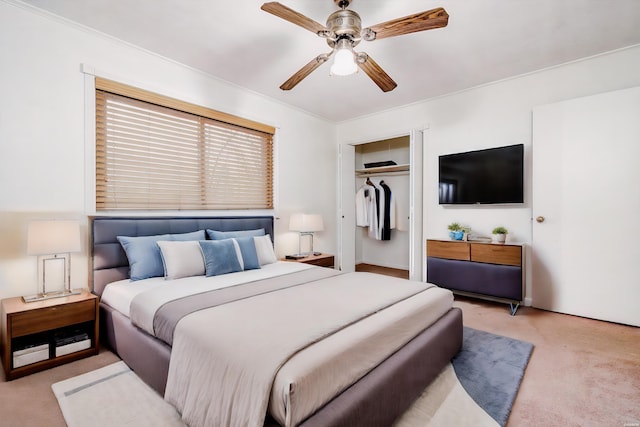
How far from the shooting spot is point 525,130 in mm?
3436

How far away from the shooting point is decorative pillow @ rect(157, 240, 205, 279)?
97.2 inches

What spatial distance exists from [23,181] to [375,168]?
4.52 meters

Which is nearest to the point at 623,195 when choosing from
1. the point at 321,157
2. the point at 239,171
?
the point at 321,157

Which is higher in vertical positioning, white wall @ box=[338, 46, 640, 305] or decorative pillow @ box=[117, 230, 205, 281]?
white wall @ box=[338, 46, 640, 305]

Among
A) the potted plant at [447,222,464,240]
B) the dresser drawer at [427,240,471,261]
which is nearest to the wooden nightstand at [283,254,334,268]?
the dresser drawer at [427,240,471,261]

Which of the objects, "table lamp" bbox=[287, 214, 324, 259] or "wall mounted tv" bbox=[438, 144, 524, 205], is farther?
"table lamp" bbox=[287, 214, 324, 259]

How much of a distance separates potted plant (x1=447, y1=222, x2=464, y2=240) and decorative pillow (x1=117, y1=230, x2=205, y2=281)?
3.32 metres

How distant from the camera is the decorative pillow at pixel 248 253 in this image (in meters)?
2.85

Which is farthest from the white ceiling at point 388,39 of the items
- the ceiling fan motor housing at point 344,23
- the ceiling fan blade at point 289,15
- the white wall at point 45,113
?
the ceiling fan blade at point 289,15

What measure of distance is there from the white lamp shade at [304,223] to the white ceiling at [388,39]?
172 centimetres

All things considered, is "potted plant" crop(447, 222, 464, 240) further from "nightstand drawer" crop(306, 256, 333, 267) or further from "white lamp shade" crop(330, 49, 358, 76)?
"white lamp shade" crop(330, 49, 358, 76)

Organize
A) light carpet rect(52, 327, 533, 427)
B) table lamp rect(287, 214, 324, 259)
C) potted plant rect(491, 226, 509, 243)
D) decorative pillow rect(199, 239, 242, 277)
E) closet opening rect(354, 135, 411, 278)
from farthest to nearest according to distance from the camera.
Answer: closet opening rect(354, 135, 411, 278) < table lamp rect(287, 214, 324, 259) < potted plant rect(491, 226, 509, 243) < decorative pillow rect(199, 239, 242, 277) < light carpet rect(52, 327, 533, 427)

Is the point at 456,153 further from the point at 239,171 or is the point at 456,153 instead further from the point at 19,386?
the point at 19,386

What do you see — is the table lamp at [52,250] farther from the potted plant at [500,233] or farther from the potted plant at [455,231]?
the potted plant at [500,233]
